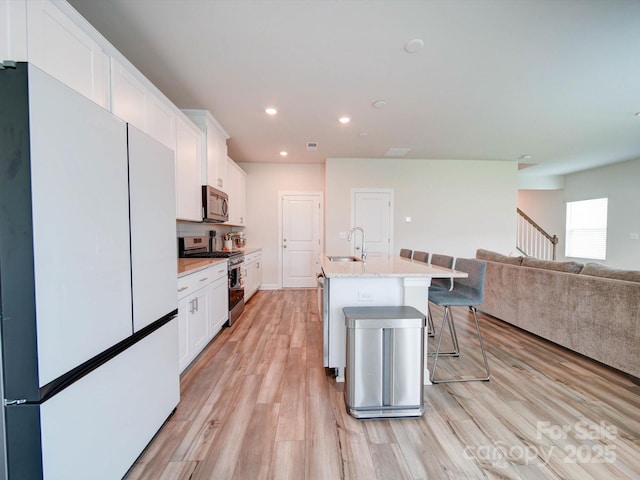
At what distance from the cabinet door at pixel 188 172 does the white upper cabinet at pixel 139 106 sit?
0.16 m

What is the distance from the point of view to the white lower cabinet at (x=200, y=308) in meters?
2.08

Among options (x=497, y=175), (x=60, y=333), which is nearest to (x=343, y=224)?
(x=497, y=175)

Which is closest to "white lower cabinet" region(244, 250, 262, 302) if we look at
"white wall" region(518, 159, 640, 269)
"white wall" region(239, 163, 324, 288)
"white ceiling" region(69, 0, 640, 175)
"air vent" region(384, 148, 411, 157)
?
"white wall" region(239, 163, 324, 288)

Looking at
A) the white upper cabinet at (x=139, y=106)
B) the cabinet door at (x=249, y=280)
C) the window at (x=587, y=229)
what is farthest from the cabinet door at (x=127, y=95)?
the window at (x=587, y=229)

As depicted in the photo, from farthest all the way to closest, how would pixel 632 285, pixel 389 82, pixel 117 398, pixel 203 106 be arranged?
pixel 203 106, pixel 389 82, pixel 632 285, pixel 117 398

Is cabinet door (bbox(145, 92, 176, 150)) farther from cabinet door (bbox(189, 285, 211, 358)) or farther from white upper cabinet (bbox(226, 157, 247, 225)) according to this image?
white upper cabinet (bbox(226, 157, 247, 225))

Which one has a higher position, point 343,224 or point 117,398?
point 343,224

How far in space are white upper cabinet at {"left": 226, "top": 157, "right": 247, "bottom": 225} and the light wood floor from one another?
247 centimetres

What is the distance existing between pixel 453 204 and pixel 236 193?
415cm

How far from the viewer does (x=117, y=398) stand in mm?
1186

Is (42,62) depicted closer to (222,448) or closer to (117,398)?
(117,398)

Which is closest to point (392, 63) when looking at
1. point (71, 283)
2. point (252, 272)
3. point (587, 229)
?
point (71, 283)

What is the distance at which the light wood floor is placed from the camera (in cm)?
132

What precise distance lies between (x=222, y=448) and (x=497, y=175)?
6039 mm
